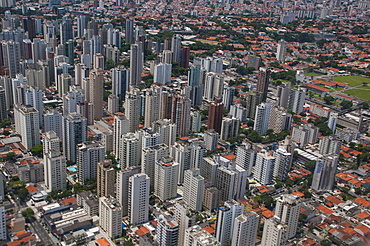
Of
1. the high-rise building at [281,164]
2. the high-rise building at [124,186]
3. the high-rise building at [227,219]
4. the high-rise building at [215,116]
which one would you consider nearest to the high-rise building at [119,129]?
the high-rise building at [124,186]

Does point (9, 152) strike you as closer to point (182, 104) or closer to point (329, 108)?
point (182, 104)

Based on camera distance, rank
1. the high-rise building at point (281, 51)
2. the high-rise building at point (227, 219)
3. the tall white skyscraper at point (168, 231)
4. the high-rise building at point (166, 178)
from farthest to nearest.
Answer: the high-rise building at point (281, 51) → the high-rise building at point (166, 178) → the high-rise building at point (227, 219) → the tall white skyscraper at point (168, 231)

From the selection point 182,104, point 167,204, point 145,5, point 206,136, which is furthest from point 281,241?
point 145,5

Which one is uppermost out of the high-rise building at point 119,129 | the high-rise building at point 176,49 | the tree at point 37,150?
the high-rise building at point 176,49

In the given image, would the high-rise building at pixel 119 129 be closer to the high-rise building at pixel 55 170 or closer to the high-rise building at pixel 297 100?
the high-rise building at pixel 55 170

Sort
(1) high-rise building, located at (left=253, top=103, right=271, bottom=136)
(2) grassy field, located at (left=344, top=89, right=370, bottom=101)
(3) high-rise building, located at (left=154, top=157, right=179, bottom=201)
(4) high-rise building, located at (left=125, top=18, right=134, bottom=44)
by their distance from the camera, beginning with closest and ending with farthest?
(3) high-rise building, located at (left=154, top=157, right=179, bottom=201) → (1) high-rise building, located at (left=253, top=103, right=271, bottom=136) → (2) grassy field, located at (left=344, top=89, right=370, bottom=101) → (4) high-rise building, located at (left=125, top=18, right=134, bottom=44)

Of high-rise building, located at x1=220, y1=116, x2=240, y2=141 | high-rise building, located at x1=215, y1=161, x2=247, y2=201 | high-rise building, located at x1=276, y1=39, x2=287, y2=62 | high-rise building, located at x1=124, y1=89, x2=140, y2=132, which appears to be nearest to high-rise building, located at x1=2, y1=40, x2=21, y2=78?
high-rise building, located at x1=124, y1=89, x2=140, y2=132

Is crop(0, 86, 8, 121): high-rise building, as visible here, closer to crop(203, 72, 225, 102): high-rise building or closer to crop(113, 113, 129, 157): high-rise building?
crop(113, 113, 129, 157): high-rise building
